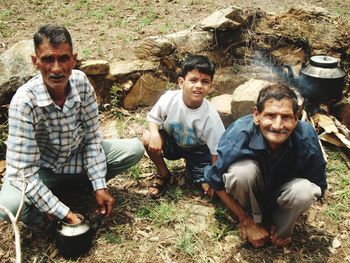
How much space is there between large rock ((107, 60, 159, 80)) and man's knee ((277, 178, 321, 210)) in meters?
2.64

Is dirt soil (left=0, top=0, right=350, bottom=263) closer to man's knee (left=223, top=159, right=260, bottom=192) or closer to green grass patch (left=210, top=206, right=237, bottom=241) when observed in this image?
green grass patch (left=210, top=206, right=237, bottom=241)

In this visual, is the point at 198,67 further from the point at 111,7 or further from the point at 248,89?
the point at 111,7

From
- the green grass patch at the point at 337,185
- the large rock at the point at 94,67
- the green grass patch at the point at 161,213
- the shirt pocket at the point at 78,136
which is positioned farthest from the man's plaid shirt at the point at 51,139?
the green grass patch at the point at 337,185

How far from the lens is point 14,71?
3861 millimetres

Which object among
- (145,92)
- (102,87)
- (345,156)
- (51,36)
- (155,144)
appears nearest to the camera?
(51,36)

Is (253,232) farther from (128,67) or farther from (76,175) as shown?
(128,67)

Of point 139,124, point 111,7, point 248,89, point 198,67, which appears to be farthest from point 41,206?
point 111,7

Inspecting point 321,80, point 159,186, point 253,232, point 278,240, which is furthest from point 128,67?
point 278,240

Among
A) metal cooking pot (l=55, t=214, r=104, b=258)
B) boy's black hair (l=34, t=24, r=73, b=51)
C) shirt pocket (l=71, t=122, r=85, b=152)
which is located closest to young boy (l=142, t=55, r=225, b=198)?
shirt pocket (l=71, t=122, r=85, b=152)

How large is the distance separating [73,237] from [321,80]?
336 centimetres

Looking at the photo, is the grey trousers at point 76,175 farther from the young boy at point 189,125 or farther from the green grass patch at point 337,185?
the green grass patch at point 337,185

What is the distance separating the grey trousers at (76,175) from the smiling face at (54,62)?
2.55ft

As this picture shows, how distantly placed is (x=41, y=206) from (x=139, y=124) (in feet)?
6.55

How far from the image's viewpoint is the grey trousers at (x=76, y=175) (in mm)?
2709
